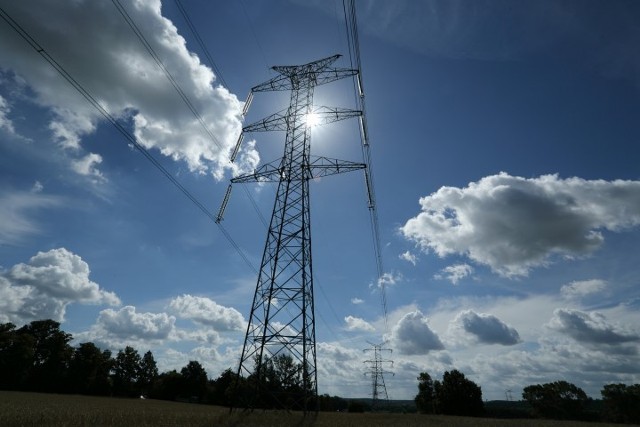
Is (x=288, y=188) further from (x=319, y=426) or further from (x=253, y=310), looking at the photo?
(x=319, y=426)

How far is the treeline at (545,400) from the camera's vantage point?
7844 centimetres

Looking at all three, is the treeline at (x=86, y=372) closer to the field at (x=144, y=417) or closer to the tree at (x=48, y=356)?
the tree at (x=48, y=356)

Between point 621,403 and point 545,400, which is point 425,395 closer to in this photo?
point 545,400

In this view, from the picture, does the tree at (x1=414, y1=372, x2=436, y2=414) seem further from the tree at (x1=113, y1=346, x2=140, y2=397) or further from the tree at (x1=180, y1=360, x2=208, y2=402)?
the tree at (x1=113, y1=346, x2=140, y2=397)

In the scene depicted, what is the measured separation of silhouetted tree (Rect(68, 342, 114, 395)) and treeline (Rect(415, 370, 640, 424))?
7527 cm

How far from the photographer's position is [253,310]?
2275 cm

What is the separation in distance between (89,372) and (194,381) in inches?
1011

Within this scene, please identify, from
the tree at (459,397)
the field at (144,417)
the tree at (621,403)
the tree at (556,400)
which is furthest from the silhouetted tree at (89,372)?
the tree at (621,403)

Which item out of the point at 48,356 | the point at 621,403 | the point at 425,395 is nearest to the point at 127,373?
the point at 48,356

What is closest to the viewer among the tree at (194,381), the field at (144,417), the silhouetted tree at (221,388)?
the field at (144,417)

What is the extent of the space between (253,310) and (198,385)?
8737 cm

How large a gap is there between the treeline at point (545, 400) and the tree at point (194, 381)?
186ft

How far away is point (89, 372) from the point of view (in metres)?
79.6

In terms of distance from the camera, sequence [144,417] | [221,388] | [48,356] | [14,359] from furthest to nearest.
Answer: [221,388] < [48,356] < [14,359] < [144,417]
